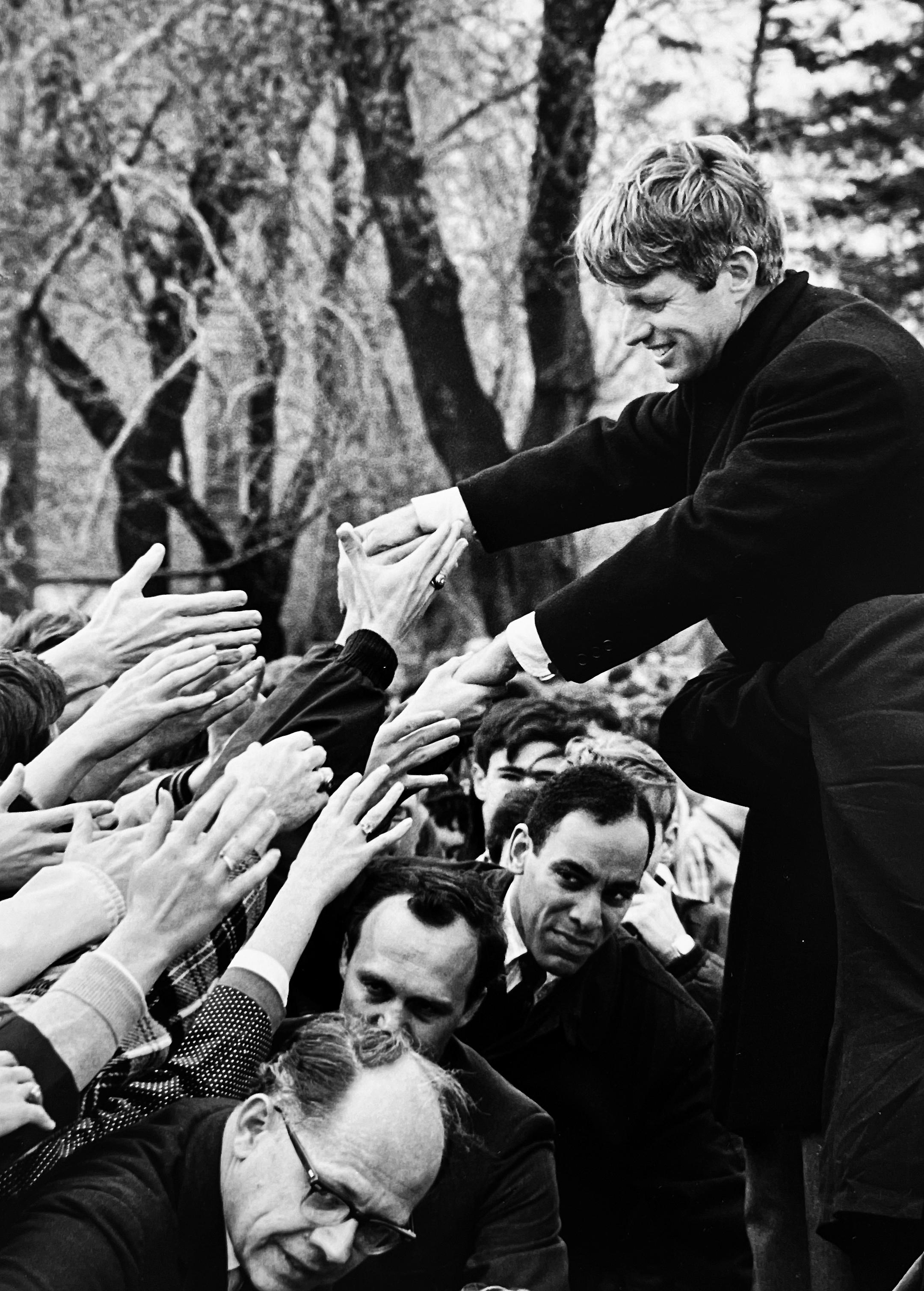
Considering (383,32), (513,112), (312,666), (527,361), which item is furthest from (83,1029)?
(527,361)

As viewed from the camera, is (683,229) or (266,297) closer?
(683,229)

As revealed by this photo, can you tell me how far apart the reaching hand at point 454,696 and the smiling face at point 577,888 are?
12.1 inches

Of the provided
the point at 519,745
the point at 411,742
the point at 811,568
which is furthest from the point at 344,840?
the point at 519,745

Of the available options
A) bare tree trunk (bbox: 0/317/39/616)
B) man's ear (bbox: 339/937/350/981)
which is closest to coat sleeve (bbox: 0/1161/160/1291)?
man's ear (bbox: 339/937/350/981)

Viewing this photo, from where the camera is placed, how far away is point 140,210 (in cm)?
965

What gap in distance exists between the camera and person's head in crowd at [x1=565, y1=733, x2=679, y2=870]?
3734 millimetres

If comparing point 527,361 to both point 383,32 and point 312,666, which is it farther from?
point 312,666

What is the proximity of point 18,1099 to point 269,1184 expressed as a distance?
421 mm

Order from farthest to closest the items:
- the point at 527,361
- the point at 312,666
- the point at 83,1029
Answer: the point at 527,361 → the point at 312,666 → the point at 83,1029

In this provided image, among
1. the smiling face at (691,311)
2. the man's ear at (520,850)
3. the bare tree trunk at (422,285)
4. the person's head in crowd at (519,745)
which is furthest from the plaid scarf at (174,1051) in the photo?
the bare tree trunk at (422,285)

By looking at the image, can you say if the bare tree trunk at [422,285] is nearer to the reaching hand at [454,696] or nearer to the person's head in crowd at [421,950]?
the reaching hand at [454,696]

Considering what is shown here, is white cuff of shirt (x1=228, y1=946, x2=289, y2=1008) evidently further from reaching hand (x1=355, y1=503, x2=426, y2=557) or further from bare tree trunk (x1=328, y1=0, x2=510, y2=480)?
bare tree trunk (x1=328, y1=0, x2=510, y2=480)

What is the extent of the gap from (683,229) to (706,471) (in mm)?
382

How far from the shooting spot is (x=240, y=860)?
2.31 meters
